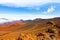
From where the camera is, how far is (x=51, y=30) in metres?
41.1

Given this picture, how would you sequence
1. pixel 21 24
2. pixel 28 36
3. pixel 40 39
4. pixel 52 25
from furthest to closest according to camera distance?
pixel 21 24 < pixel 52 25 < pixel 40 39 < pixel 28 36

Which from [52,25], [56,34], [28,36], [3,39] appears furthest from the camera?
[52,25]

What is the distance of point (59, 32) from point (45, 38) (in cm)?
700

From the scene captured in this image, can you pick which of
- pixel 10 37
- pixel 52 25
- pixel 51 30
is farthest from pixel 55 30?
pixel 10 37

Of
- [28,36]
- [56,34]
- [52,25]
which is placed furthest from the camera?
[52,25]

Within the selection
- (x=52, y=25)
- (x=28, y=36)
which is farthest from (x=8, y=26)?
(x=28, y=36)

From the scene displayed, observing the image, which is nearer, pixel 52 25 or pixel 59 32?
pixel 59 32

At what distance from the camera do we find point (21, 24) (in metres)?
50.1

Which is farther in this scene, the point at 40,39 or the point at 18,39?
the point at 40,39

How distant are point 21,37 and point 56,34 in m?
11.0

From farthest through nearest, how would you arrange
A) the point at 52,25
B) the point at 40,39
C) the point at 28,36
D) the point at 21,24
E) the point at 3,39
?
the point at 21,24
the point at 52,25
the point at 40,39
the point at 28,36
the point at 3,39

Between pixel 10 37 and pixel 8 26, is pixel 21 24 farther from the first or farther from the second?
pixel 10 37

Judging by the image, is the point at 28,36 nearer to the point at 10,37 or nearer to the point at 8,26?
the point at 10,37

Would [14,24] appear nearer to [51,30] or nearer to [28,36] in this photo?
[51,30]
